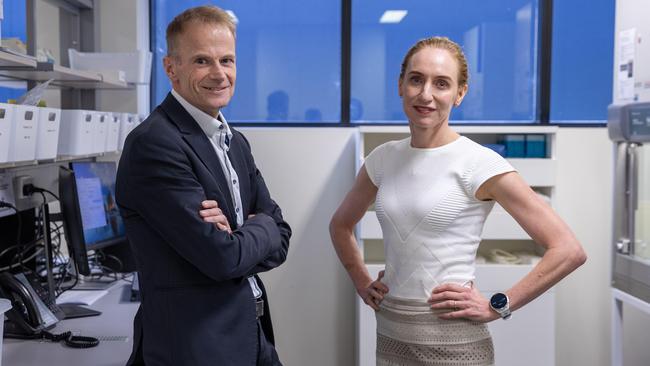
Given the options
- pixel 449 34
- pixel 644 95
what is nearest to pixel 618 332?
pixel 644 95

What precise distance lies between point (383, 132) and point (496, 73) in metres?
0.86

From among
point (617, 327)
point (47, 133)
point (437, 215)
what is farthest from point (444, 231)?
point (617, 327)

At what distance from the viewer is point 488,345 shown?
1.51m

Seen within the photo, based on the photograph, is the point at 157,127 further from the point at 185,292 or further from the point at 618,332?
the point at 618,332

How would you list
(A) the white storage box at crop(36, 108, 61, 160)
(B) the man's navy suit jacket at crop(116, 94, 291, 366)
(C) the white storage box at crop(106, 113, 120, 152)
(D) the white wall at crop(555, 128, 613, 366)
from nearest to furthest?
(B) the man's navy suit jacket at crop(116, 94, 291, 366) → (A) the white storage box at crop(36, 108, 61, 160) → (C) the white storage box at crop(106, 113, 120, 152) → (D) the white wall at crop(555, 128, 613, 366)

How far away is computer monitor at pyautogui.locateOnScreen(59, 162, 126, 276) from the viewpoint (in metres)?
2.06

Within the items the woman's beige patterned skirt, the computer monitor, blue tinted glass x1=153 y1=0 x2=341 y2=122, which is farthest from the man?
blue tinted glass x1=153 y1=0 x2=341 y2=122

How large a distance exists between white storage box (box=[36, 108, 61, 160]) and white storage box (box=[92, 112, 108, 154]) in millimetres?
316

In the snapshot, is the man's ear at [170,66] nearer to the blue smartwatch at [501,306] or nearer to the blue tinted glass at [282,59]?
the blue smartwatch at [501,306]

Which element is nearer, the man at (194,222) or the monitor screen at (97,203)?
the man at (194,222)

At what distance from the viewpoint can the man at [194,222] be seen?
1270 millimetres

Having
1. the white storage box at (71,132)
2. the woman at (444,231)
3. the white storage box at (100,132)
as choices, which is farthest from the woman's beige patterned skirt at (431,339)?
the white storage box at (100,132)

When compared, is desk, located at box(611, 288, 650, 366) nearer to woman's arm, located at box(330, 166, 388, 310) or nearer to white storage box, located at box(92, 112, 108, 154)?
woman's arm, located at box(330, 166, 388, 310)

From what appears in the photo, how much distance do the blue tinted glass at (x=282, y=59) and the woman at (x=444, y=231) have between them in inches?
76.8
